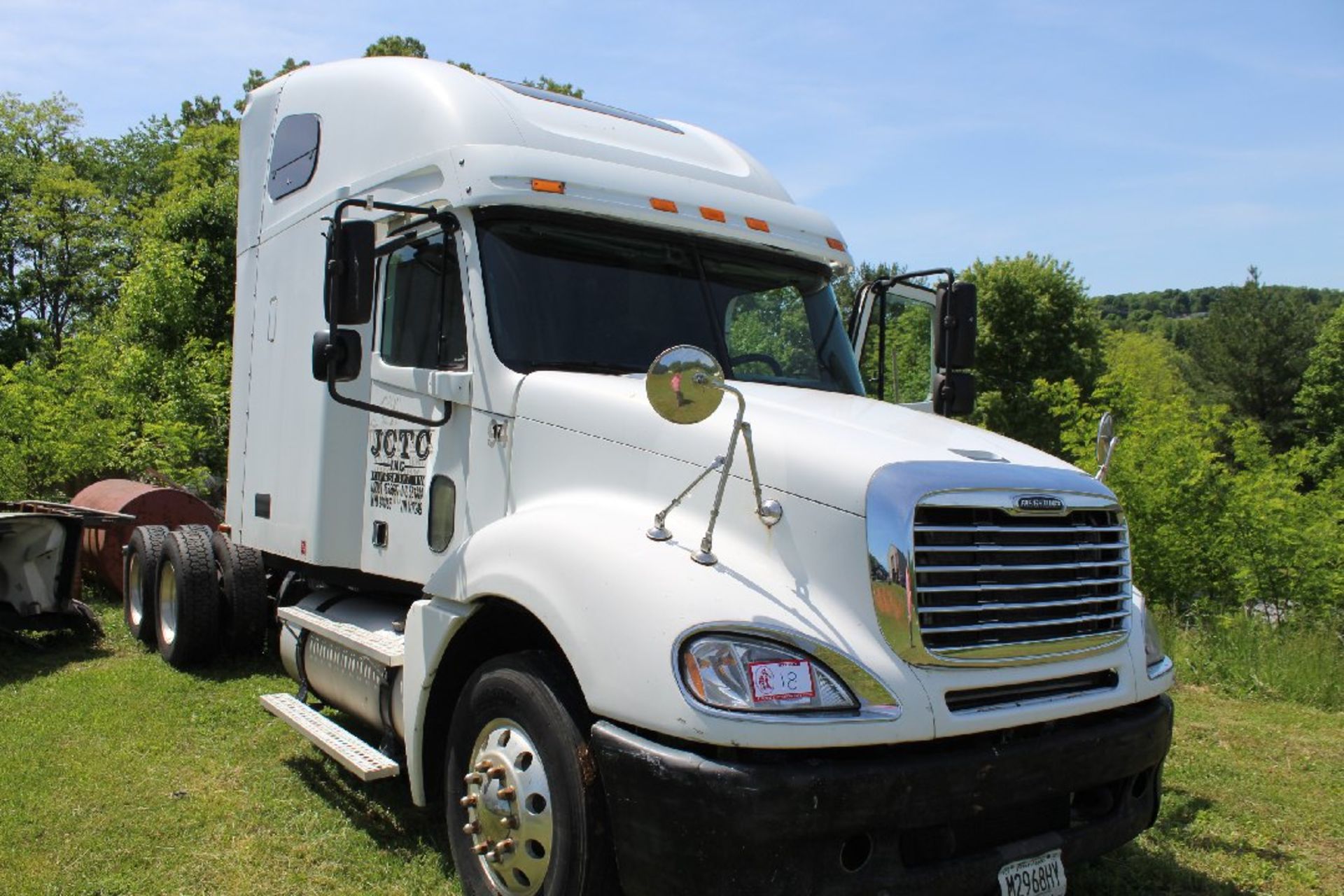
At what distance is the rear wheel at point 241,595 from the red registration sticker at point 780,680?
541 centimetres

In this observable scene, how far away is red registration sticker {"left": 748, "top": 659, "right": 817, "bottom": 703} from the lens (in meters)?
2.83

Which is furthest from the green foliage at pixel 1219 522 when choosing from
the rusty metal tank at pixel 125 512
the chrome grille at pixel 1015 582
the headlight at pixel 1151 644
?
the rusty metal tank at pixel 125 512

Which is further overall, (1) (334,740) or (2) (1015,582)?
(1) (334,740)

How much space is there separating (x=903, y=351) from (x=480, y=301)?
2.61 metres

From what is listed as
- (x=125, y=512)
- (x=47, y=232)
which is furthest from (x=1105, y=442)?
(x=47, y=232)

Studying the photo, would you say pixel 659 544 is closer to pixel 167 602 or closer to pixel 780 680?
pixel 780 680

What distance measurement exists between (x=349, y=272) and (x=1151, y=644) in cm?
341

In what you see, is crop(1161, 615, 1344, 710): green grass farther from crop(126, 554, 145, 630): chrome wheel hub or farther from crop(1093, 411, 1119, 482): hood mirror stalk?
crop(126, 554, 145, 630): chrome wheel hub

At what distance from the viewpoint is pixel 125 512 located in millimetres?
9609

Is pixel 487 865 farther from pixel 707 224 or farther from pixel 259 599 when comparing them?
pixel 259 599

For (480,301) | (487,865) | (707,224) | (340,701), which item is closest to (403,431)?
(480,301)

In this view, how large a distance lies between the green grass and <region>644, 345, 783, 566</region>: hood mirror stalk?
21.2ft

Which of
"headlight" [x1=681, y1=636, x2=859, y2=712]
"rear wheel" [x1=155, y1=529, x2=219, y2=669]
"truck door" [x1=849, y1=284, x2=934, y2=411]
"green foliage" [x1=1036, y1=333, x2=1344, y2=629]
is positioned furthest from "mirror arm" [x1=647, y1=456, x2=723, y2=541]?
"green foliage" [x1=1036, y1=333, x2=1344, y2=629]

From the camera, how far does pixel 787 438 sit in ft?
11.2
